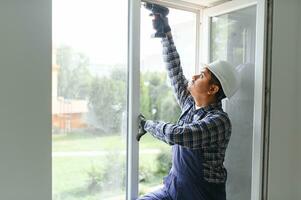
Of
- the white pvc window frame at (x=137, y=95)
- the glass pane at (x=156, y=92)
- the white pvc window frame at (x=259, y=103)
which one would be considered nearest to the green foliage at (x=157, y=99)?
the glass pane at (x=156, y=92)

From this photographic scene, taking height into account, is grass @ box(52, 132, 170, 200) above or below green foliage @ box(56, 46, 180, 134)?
below

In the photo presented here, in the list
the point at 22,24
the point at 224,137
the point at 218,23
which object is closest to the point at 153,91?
the point at 224,137

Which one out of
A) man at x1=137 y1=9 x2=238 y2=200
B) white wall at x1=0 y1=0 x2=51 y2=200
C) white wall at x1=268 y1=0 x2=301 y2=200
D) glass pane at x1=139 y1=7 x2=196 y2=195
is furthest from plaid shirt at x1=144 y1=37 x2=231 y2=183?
white wall at x1=0 y1=0 x2=51 y2=200

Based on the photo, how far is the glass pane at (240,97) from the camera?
1932 millimetres

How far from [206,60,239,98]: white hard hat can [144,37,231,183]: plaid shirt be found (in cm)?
11

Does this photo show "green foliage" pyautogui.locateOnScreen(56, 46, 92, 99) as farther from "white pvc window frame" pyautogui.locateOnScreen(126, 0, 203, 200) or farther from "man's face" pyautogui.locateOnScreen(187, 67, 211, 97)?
"man's face" pyautogui.locateOnScreen(187, 67, 211, 97)

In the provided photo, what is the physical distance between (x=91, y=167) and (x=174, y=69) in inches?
29.6

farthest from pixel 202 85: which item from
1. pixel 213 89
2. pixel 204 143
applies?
pixel 204 143

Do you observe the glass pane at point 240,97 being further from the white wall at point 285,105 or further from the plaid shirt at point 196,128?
the plaid shirt at point 196,128

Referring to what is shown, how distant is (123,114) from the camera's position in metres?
1.78

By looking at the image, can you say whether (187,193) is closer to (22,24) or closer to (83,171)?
(83,171)

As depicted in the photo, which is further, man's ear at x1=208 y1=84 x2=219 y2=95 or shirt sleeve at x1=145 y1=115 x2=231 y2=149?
man's ear at x1=208 y1=84 x2=219 y2=95

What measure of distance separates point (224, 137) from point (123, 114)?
1.92ft

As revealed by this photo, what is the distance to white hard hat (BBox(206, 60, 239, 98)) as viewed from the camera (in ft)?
5.63
